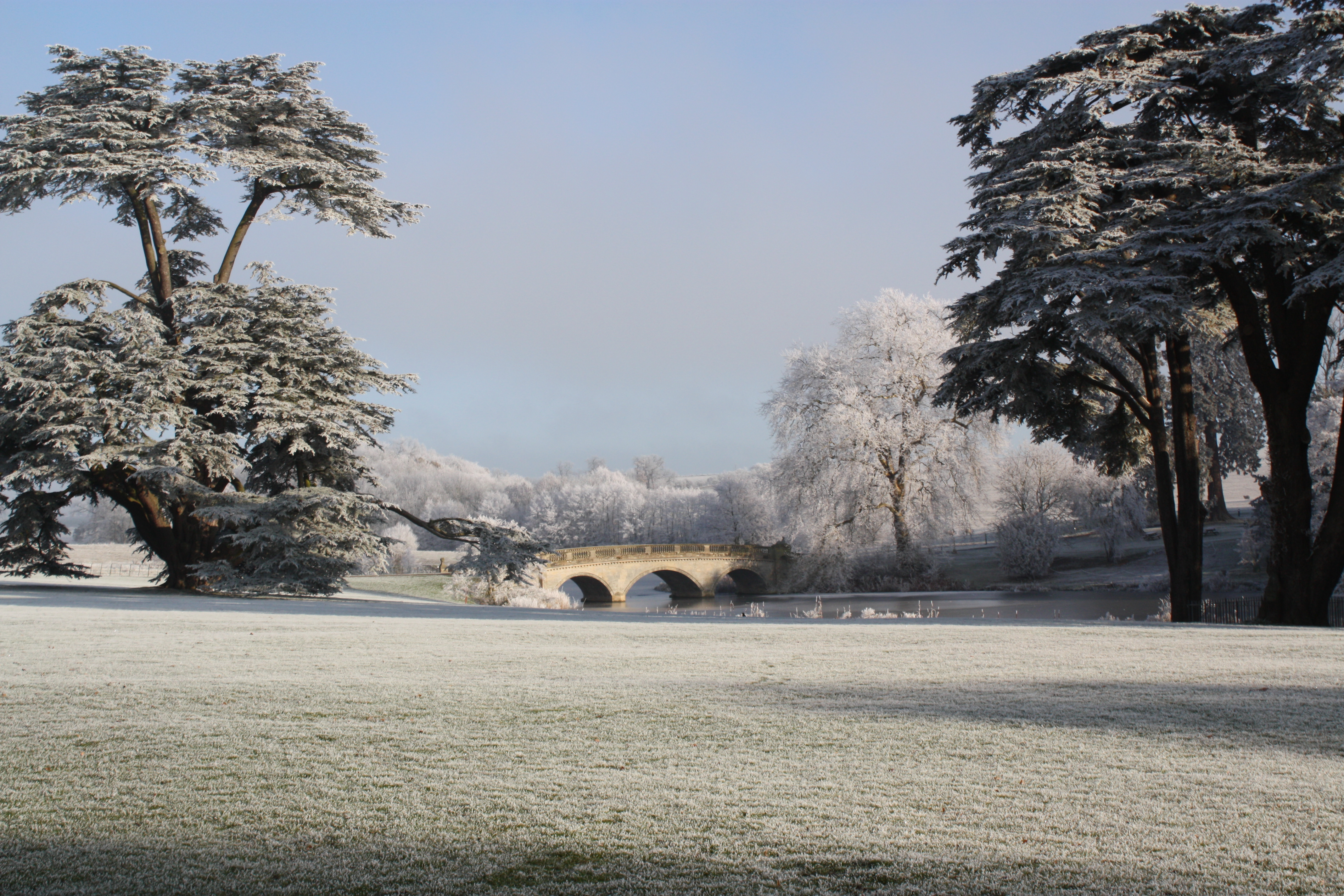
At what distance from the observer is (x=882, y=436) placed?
3466 centimetres

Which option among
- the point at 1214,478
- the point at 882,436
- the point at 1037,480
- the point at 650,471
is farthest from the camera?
the point at 650,471

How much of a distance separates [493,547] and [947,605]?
17791mm

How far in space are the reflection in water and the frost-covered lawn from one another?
16.4 metres

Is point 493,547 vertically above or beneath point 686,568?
above

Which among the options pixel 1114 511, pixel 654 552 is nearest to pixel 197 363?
pixel 654 552

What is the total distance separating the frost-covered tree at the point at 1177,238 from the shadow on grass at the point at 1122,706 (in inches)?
336

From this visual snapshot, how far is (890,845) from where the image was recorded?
3.35 m

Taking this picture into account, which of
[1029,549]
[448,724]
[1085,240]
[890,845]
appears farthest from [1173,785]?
[1029,549]

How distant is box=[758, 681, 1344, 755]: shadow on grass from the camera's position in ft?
16.9

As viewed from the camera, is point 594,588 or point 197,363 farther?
point 594,588

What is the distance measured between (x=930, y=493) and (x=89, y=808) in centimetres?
3325

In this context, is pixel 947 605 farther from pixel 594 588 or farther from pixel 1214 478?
pixel 1214 478

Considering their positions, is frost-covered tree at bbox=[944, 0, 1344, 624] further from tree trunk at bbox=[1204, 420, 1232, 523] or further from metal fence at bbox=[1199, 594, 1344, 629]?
tree trunk at bbox=[1204, 420, 1232, 523]

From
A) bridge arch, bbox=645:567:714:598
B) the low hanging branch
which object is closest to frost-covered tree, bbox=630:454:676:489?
bridge arch, bbox=645:567:714:598
